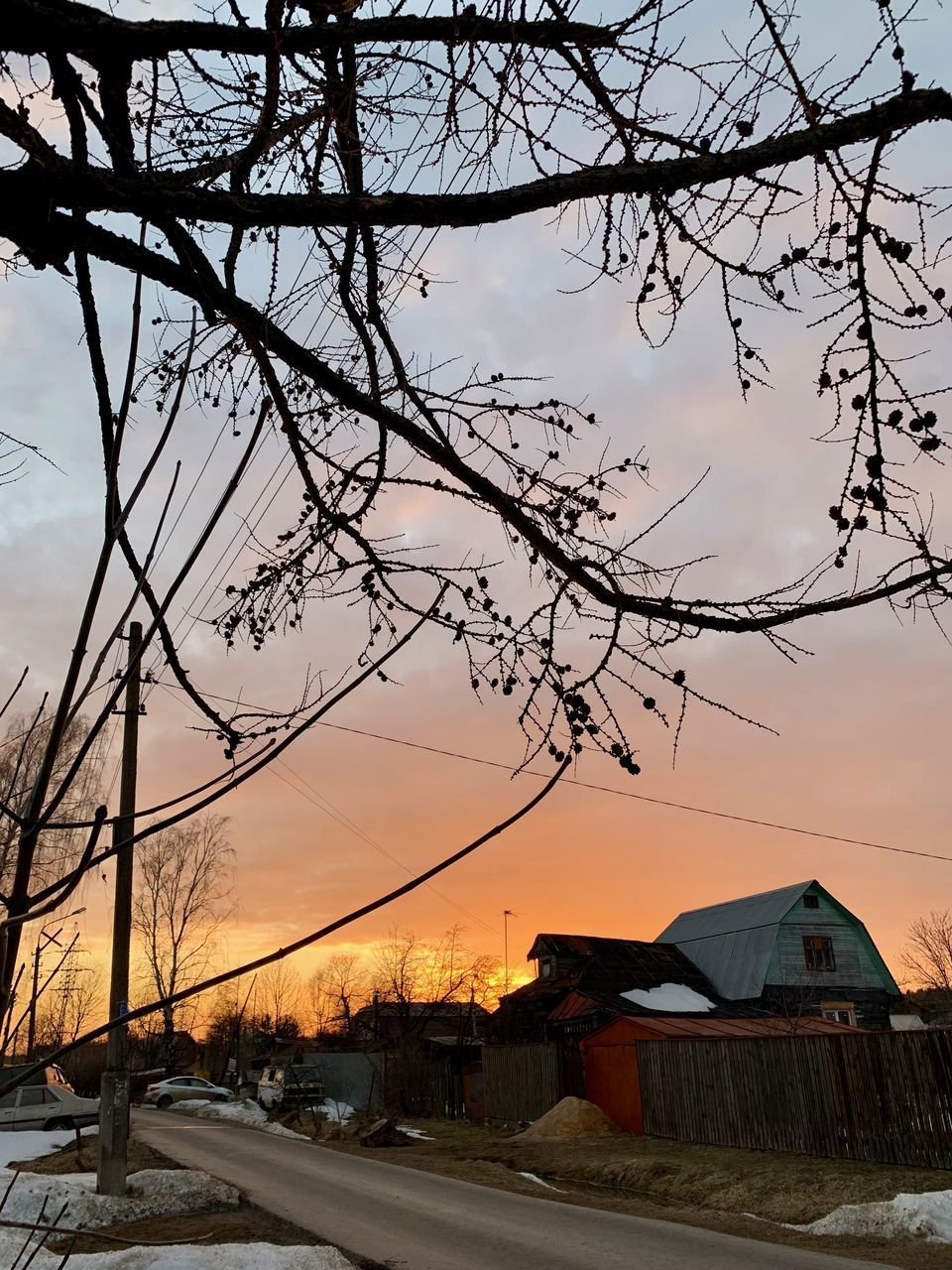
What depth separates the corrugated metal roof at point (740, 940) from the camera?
3053 centimetres

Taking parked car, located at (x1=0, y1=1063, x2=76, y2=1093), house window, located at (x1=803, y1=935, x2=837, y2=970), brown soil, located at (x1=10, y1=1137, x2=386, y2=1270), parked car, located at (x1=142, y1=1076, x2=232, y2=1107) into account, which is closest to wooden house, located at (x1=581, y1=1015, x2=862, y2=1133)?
house window, located at (x1=803, y1=935, x2=837, y2=970)

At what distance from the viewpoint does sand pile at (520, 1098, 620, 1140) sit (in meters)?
20.5

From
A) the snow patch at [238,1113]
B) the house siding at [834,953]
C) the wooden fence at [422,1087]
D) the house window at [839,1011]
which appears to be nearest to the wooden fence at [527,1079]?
the wooden fence at [422,1087]

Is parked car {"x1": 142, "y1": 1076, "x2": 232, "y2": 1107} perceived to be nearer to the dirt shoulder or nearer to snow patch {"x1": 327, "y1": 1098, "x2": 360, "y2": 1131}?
snow patch {"x1": 327, "y1": 1098, "x2": 360, "y2": 1131}

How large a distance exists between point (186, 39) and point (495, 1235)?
10813mm

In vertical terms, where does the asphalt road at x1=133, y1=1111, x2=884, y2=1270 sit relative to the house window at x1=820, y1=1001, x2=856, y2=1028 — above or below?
below

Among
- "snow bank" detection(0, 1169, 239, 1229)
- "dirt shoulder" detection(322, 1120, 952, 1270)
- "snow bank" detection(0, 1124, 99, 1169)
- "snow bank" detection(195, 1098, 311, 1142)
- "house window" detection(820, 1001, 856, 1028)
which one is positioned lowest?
"snow bank" detection(195, 1098, 311, 1142)

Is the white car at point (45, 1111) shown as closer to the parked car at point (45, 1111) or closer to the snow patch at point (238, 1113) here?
the parked car at point (45, 1111)

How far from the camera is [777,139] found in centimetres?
219

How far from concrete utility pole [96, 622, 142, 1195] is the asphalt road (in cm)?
198

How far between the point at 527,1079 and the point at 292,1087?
39.1 ft

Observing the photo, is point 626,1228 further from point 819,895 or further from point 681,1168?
point 819,895

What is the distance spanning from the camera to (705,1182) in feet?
44.9

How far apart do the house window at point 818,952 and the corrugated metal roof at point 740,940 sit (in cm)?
129
